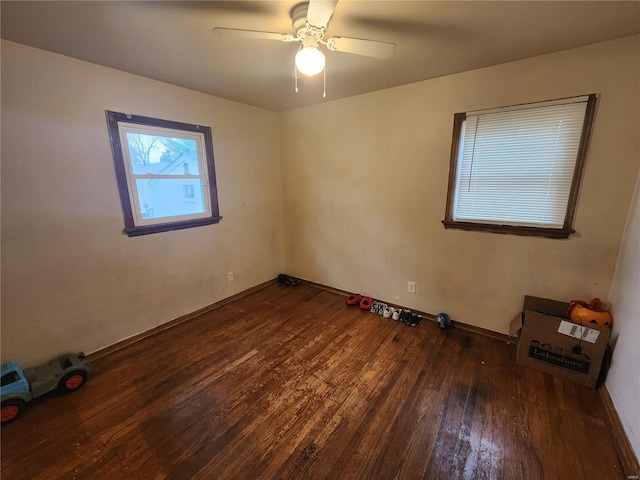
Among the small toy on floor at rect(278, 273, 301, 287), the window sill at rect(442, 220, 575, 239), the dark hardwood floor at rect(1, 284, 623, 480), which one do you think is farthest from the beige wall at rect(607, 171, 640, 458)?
the small toy on floor at rect(278, 273, 301, 287)

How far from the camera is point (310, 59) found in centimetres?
147

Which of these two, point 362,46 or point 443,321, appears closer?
point 362,46

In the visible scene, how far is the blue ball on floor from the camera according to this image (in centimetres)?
262

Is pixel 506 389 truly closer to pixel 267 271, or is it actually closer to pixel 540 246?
pixel 540 246

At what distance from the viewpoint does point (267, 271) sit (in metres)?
3.81

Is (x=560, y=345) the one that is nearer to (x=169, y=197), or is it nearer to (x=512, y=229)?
(x=512, y=229)

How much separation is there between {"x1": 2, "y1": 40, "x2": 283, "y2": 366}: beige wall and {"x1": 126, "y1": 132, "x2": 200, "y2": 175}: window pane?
201 mm

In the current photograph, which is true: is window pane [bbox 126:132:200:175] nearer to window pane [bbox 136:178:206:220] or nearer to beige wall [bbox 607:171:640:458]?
window pane [bbox 136:178:206:220]

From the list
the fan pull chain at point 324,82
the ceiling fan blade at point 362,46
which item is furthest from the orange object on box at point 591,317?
the fan pull chain at point 324,82

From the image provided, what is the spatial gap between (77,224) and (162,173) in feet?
2.64

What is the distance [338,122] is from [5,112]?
2.68 metres

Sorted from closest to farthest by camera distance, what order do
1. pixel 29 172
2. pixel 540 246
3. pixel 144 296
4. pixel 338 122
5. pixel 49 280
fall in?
pixel 29 172 < pixel 49 280 < pixel 540 246 < pixel 144 296 < pixel 338 122

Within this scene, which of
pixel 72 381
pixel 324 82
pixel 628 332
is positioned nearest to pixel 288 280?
pixel 72 381

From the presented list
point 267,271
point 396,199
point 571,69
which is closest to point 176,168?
point 267,271
